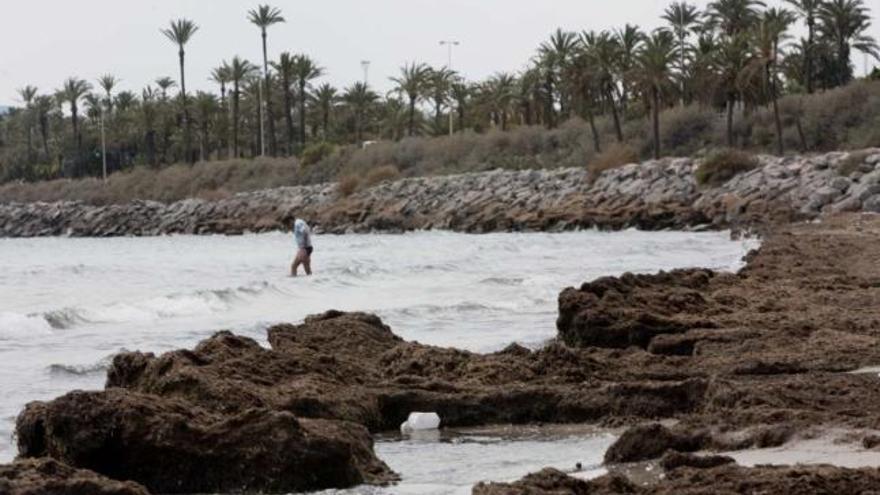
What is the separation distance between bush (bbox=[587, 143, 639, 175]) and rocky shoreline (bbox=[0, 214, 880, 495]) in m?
49.3

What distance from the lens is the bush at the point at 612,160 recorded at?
65750 millimetres

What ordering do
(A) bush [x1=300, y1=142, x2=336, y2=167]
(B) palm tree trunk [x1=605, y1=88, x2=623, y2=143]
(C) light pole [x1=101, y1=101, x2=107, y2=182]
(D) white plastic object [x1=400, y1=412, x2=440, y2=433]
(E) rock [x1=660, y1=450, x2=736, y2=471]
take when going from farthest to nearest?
(C) light pole [x1=101, y1=101, x2=107, y2=182], (A) bush [x1=300, y1=142, x2=336, y2=167], (B) palm tree trunk [x1=605, y1=88, x2=623, y2=143], (D) white plastic object [x1=400, y1=412, x2=440, y2=433], (E) rock [x1=660, y1=450, x2=736, y2=471]

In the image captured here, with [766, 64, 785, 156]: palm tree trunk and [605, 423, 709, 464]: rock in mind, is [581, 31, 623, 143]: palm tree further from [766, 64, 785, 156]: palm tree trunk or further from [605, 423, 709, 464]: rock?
[605, 423, 709, 464]: rock

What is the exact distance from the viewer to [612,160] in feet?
218

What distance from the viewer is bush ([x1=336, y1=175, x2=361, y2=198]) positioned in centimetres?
8150

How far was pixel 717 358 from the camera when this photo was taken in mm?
11586

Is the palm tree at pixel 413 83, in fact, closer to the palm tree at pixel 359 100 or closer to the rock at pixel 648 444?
the palm tree at pixel 359 100

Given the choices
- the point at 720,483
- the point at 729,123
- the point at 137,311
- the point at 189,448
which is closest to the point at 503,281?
the point at 137,311

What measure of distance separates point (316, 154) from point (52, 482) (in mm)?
91217

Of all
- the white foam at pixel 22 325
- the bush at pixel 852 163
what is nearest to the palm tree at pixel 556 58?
the bush at pixel 852 163

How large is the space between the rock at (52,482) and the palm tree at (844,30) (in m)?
70.8

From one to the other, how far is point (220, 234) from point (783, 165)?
110 ft

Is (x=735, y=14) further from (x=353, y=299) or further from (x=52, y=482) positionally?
(x=52, y=482)

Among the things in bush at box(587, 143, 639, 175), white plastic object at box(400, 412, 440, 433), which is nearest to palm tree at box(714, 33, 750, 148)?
bush at box(587, 143, 639, 175)
